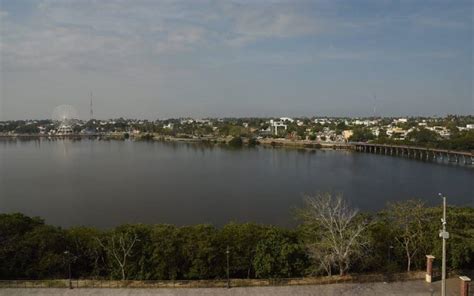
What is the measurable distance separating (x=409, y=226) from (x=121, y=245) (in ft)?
20.6

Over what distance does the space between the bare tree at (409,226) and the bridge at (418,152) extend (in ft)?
108

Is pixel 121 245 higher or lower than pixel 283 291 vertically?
higher

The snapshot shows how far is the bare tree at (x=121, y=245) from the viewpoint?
341 inches

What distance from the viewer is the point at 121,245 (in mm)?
8844

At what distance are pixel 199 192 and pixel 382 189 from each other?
35.5 feet

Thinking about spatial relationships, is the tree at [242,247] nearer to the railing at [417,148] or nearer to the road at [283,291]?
the road at [283,291]

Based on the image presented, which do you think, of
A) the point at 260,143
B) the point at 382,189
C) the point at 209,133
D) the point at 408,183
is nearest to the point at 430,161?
the point at 408,183

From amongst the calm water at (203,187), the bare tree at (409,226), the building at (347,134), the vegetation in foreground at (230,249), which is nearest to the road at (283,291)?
the vegetation in foreground at (230,249)

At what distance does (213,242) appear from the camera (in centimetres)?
897

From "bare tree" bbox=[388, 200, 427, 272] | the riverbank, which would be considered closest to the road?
"bare tree" bbox=[388, 200, 427, 272]

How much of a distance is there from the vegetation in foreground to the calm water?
696 centimetres

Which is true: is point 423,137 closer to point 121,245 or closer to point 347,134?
point 347,134

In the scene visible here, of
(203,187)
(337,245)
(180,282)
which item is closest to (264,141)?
(203,187)

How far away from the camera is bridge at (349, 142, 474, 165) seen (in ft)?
134
